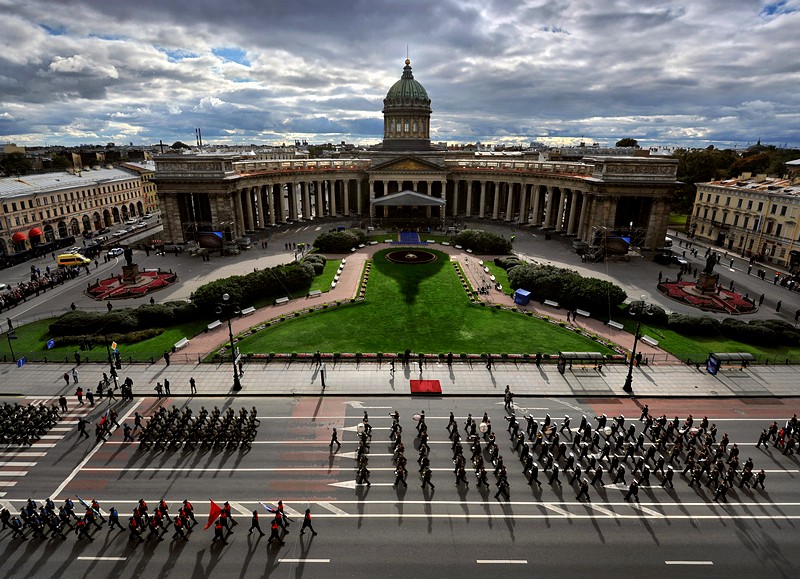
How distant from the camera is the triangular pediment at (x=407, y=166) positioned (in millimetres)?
91625

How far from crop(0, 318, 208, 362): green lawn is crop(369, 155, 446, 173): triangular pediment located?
60.0 meters

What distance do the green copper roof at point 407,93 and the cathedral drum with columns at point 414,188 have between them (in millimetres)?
258

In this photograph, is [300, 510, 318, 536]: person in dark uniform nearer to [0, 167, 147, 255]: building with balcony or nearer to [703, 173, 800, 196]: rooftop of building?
[0, 167, 147, 255]: building with balcony

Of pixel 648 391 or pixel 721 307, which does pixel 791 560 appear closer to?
pixel 648 391

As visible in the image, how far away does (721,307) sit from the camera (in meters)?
46.7

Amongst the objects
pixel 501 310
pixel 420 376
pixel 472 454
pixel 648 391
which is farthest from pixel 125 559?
pixel 501 310

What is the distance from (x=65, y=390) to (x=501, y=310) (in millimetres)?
38413

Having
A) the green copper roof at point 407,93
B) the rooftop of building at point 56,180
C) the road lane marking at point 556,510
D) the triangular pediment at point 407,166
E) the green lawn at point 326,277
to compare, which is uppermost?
the green copper roof at point 407,93

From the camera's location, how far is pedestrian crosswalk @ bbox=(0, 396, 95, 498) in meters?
23.5

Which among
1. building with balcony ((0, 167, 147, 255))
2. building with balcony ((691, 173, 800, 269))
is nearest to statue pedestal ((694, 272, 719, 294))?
building with balcony ((691, 173, 800, 269))

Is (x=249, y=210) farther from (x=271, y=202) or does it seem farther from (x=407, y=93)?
(x=407, y=93)

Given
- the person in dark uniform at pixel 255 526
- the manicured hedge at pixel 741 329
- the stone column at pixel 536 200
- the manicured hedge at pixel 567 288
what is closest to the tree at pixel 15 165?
the stone column at pixel 536 200

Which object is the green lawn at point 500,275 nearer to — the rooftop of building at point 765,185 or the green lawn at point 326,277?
the green lawn at point 326,277

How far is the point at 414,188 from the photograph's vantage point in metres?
95.1
